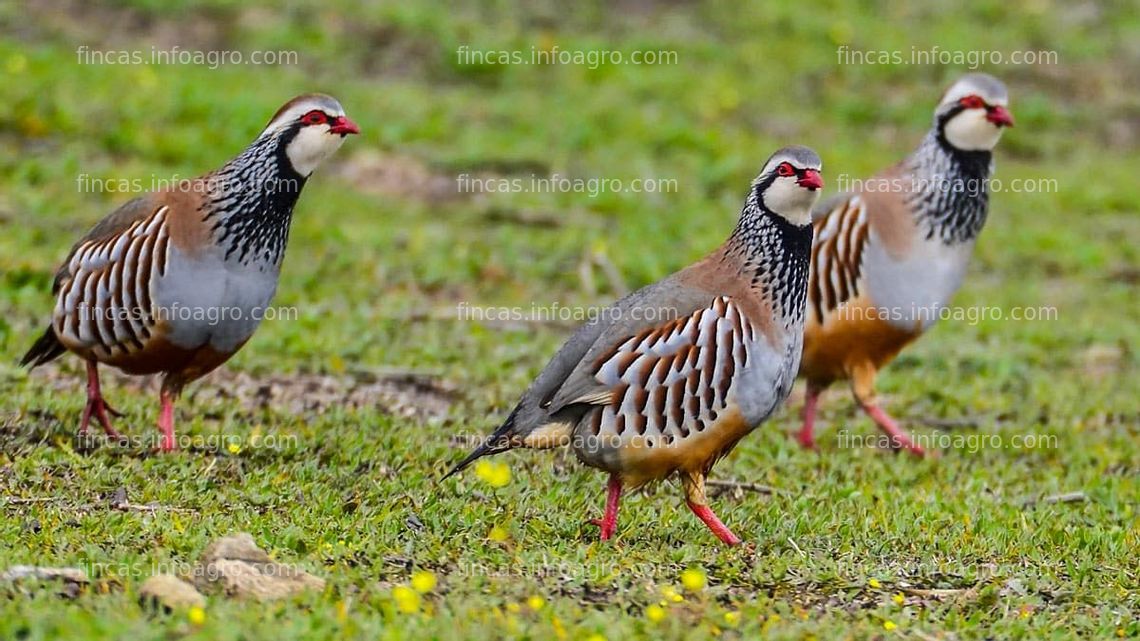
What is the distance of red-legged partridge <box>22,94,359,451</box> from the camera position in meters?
6.67

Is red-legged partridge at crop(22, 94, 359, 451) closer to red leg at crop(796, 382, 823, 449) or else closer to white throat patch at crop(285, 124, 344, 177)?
white throat patch at crop(285, 124, 344, 177)

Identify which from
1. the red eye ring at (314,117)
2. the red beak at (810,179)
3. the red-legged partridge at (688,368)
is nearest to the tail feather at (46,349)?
the red eye ring at (314,117)

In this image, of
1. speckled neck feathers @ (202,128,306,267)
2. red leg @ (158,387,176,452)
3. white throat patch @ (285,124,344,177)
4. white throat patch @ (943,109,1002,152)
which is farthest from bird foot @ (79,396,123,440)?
white throat patch @ (943,109,1002,152)

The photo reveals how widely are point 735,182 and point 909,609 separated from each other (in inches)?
333

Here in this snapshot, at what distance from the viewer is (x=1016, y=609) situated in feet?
18.0

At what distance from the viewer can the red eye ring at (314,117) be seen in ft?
22.1

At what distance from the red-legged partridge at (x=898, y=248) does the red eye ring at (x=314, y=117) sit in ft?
9.68

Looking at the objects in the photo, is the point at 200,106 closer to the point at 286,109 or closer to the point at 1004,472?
the point at 286,109

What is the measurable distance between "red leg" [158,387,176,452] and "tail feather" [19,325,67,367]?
2.05ft

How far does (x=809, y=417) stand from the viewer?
8539mm

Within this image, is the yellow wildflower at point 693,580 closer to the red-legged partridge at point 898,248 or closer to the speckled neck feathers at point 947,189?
the red-legged partridge at point 898,248

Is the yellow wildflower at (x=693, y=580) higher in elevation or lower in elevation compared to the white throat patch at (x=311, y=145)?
lower

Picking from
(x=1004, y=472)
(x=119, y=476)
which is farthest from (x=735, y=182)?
(x=119, y=476)

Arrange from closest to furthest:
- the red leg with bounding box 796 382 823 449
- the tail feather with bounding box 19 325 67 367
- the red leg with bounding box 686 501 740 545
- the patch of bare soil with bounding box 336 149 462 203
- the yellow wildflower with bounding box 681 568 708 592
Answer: the yellow wildflower with bounding box 681 568 708 592 < the red leg with bounding box 686 501 740 545 < the tail feather with bounding box 19 325 67 367 < the red leg with bounding box 796 382 823 449 < the patch of bare soil with bounding box 336 149 462 203
